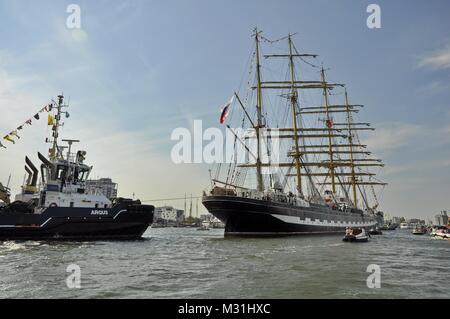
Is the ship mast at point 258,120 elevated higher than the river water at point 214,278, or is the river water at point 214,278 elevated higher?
the ship mast at point 258,120

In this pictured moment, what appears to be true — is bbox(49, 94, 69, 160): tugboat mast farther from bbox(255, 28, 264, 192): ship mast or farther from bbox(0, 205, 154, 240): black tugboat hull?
bbox(255, 28, 264, 192): ship mast

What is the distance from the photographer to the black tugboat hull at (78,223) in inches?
1242

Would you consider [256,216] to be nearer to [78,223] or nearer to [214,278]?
[78,223]

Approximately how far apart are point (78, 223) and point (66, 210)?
1.88 meters

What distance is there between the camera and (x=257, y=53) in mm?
55469

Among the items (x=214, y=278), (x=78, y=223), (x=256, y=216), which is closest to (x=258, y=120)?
(x=256, y=216)

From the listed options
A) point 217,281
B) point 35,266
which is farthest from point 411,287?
point 35,266

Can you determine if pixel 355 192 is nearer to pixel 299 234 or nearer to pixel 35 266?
pixel 299 234

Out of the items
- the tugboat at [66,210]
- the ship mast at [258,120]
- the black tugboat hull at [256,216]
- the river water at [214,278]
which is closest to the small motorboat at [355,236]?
the black tugboat hull at [256,216]

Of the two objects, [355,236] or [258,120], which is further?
[258,120]

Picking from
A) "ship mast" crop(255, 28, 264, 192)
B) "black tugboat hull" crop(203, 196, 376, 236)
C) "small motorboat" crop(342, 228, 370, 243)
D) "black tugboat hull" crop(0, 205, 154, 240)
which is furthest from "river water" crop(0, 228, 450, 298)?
"ship mast" crop(255, 28, 264, 192)

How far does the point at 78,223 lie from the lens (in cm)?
3362

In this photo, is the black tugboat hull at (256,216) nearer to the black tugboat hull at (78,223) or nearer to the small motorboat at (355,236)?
the small motorboat at (355,236)
